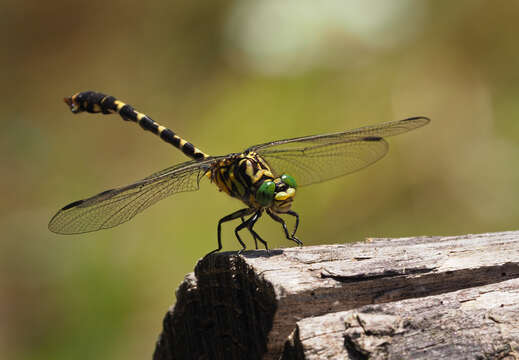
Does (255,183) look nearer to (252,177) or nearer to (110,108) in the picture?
(252,177)

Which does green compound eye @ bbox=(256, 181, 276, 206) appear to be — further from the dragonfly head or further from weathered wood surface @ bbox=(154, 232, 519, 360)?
weathered wood surface @ bbox=(154, 232, 519, 360)

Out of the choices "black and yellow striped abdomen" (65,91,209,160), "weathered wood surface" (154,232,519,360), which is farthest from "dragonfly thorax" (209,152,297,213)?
"black and yellow striped abdomen" (65,91,209,160)

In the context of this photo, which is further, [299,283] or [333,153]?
[333,153]

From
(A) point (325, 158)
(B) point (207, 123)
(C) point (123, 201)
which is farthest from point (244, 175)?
(B) point (207, 123)

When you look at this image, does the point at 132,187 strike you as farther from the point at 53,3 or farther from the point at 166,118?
the point at 53,3

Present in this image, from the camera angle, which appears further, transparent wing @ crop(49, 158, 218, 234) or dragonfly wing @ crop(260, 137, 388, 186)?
dragonfly wing @ crop(260, 137, 388, 186)

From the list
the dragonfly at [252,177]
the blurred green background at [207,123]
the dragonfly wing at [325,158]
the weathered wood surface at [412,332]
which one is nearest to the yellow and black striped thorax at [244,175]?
the dragonfly at [252,177]
